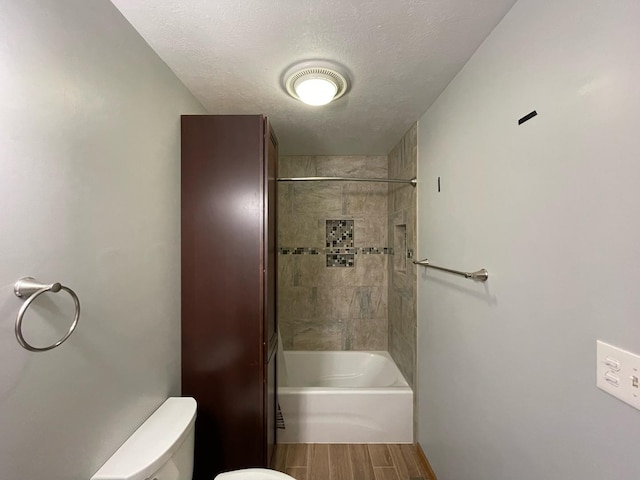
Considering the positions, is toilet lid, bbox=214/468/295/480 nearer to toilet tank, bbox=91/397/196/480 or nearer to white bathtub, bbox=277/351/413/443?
A: toilet tank, bbox=91/397/196/480

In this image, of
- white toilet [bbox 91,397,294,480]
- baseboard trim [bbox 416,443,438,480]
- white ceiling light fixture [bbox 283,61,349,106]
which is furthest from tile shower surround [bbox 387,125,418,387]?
white toilet [bbox 91,397,294,480]

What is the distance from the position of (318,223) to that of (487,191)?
1.96m

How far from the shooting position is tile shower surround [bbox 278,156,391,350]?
3.03 metres

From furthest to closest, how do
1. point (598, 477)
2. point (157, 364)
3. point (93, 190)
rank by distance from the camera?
point (157, 364)
point (93, 190)
point (598, 477)

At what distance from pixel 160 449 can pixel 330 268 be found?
2.15 meters

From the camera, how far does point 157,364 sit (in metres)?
1.34

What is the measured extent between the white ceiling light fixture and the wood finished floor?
2.33 metres

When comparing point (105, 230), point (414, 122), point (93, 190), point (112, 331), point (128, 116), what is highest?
point (414, 122)

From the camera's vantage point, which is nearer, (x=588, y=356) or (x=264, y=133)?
(x=588, y=356)

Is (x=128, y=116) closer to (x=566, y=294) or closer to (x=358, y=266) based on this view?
(x=566, y=294)

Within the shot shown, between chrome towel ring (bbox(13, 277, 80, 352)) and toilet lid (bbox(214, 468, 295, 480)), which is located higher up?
chrome towel ring (bbox(13, 277, 80, 352))

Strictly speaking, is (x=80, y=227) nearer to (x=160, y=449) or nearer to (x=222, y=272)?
(x=222, y=272)

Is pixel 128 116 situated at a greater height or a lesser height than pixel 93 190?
greater

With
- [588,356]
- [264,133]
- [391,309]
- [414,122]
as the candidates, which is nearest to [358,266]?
[391,309]
